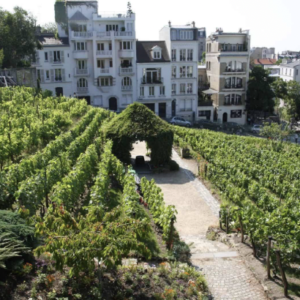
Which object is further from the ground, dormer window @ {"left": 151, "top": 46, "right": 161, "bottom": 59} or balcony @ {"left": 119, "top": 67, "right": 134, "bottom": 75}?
dormer window @ {"left": 151, "top": 46, "right": 161, "bottom": 59}

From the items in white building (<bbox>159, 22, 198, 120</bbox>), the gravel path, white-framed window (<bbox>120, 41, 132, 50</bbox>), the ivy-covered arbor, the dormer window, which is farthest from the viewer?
white building (<bbox>159, 22, 198, 120</bbox>)

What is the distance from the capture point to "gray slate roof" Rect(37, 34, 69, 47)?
56781 millimetres

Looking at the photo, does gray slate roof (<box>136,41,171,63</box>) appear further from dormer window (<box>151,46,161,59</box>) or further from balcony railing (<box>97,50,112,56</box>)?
balcony railing (<box>97,50,112,56</box>)

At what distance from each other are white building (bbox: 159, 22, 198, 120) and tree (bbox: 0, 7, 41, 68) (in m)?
20.1

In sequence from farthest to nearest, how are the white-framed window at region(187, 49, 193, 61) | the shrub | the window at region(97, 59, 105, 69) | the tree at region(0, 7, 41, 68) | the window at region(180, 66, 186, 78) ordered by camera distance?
1. the window at region(180, 66, 186, 78)
2. the white-framed window at region(187, 49, 193, 61)
3. the window at region(97, 59, 105, 69)
4. the tree at region(0, 7, 41, 68)
5. the shrub

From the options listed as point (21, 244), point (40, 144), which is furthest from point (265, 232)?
point (40, 144)

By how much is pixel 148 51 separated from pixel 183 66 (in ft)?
18.7

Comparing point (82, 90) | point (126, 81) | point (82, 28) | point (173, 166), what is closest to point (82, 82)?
point (82, 90)

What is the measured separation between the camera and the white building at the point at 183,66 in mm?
59406

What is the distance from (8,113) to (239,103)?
136 ft

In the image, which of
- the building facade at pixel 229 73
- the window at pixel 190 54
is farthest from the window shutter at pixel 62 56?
the building facade at pixel 229 73

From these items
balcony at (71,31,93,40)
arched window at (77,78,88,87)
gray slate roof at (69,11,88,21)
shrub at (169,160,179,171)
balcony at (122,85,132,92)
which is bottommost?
shrub at (169,160,179,171)

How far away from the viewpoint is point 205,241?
1748cm

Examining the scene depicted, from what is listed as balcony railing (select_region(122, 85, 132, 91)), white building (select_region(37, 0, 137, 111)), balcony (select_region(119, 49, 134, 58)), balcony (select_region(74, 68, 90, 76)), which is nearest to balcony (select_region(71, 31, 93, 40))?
white building (select_region(37, 0, 137, 111))
